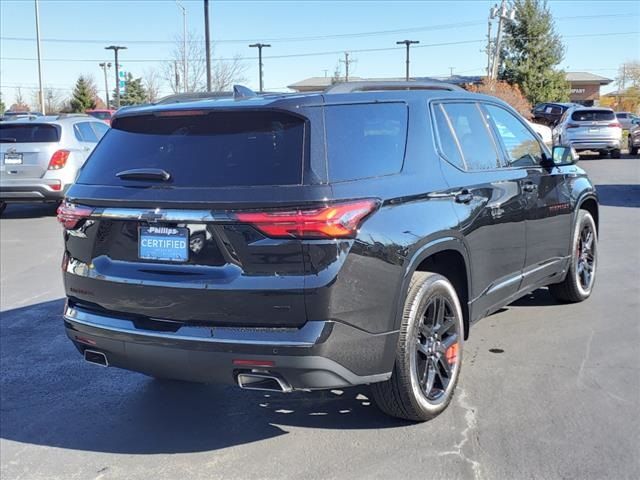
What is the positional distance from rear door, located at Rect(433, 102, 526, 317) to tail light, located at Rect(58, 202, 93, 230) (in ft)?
6.67

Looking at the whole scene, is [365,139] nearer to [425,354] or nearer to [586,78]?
[425,354]

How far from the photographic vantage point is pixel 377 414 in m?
4.05

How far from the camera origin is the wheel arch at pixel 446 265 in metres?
3.54

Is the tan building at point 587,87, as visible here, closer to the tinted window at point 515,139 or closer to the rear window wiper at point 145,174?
the tinted window at point 515,139

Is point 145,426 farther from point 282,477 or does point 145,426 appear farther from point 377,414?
point 377,414

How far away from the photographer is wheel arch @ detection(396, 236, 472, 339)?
3.54 metres

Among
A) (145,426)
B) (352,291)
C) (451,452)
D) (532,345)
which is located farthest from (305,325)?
(532,345)

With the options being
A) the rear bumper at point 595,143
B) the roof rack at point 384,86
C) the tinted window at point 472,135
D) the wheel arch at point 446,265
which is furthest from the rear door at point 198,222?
the rear bumper at point 595,143

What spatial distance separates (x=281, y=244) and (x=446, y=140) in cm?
161

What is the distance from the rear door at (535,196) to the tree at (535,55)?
42161mm

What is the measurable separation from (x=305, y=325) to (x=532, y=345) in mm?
2657

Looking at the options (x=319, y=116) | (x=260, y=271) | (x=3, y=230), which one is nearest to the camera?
(x=260, y=271)

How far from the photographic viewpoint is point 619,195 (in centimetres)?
1414

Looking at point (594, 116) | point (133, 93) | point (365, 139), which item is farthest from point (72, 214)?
point (133, 93)
